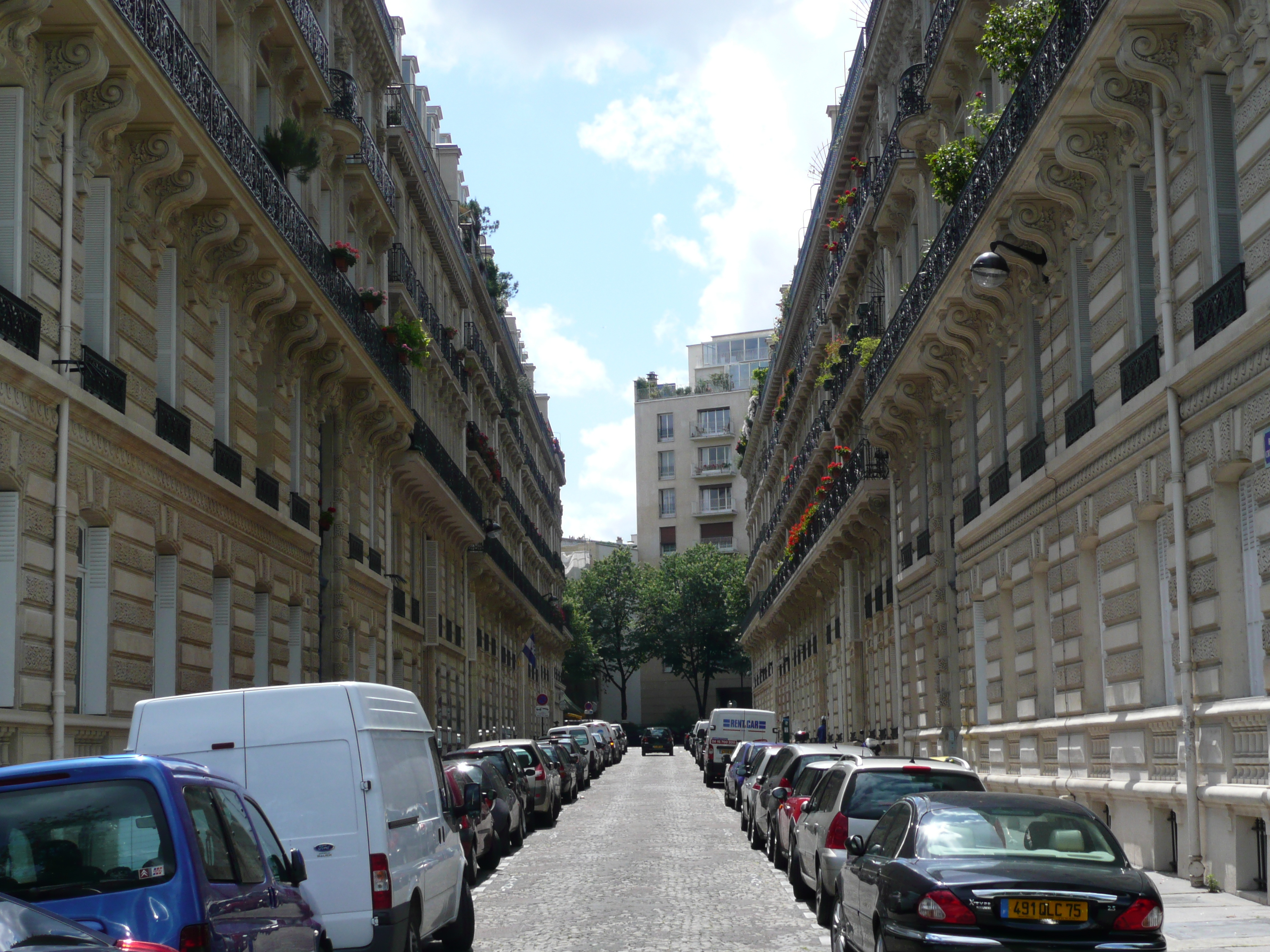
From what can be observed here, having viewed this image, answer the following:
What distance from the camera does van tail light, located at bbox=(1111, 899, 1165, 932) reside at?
29.5ft

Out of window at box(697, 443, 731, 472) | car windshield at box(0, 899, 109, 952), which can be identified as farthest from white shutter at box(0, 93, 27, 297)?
window at box(697, 443, 731, 472)

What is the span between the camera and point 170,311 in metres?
19.8

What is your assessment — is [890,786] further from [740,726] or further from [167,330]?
[740,726]

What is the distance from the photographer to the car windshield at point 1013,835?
31.9 feet

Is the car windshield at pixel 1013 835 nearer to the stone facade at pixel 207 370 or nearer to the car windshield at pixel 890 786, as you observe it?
the car windshield at pixel 890 786

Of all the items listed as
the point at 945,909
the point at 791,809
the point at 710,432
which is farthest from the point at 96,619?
the point at 710,432

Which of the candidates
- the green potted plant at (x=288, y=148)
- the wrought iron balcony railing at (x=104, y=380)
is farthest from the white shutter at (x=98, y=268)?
the green potted plant at (x=288, y=148)

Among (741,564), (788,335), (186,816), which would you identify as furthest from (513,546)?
(186,816)

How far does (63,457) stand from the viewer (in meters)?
14.9

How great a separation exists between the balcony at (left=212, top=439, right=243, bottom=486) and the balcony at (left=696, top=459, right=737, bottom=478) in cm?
8723

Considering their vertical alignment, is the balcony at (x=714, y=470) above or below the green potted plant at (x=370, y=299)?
above

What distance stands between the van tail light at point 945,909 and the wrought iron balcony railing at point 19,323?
370 inches

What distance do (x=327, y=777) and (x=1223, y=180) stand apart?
10.2m

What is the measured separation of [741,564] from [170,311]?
82.5 metres
